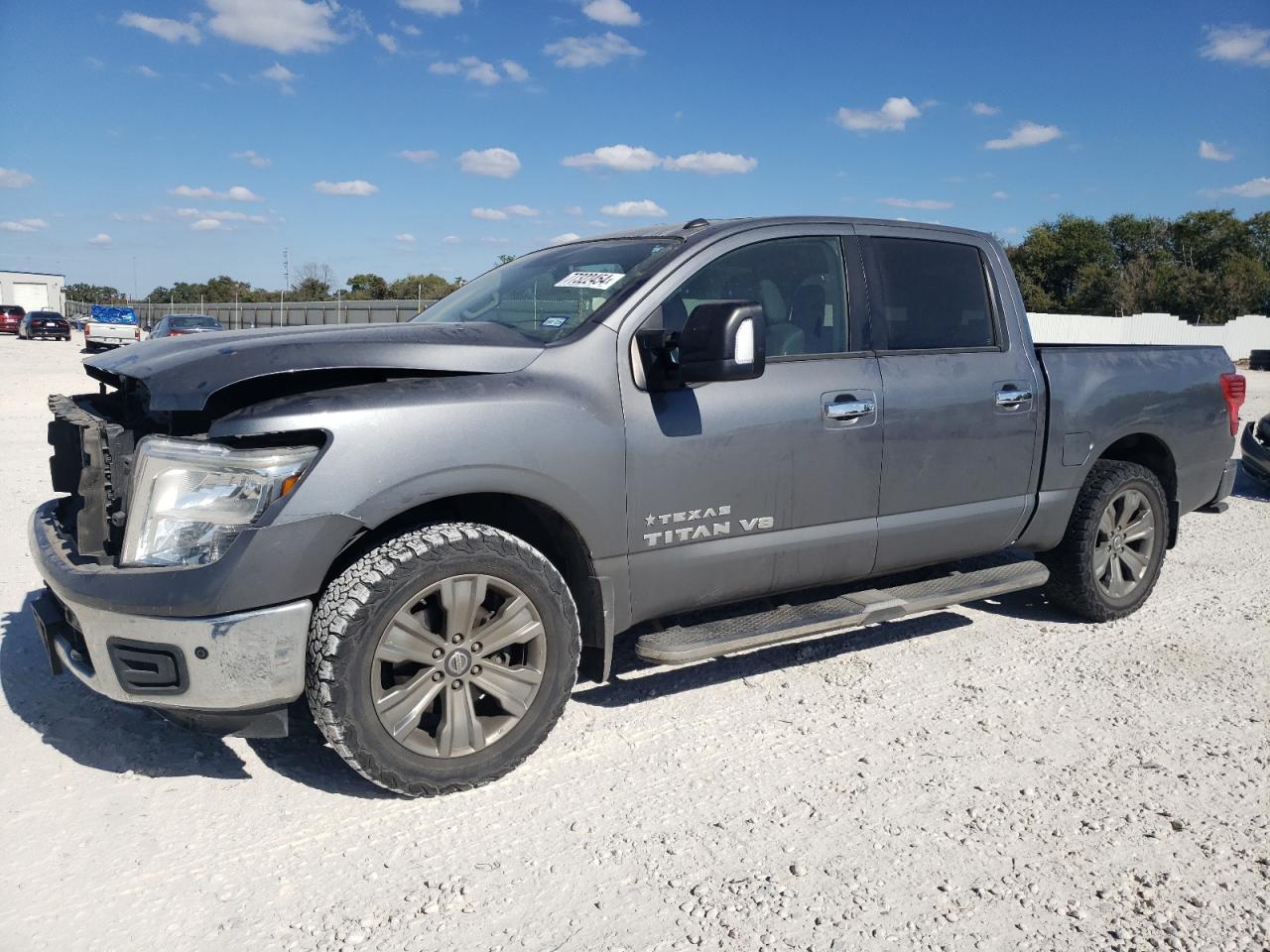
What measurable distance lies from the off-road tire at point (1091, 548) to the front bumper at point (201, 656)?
375cm

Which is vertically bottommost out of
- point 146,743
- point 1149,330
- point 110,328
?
point 146,743

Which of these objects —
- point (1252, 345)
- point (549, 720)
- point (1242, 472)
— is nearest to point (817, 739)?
point (549, 720)

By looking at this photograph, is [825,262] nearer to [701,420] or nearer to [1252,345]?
[701,420]

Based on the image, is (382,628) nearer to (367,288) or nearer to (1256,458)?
(1256,458)

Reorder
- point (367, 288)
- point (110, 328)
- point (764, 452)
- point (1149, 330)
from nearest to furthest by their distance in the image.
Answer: point (764, 452)
point (110, 328)
point (1149, 330)
point (367, 288)

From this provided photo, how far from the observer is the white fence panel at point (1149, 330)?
3422 cm

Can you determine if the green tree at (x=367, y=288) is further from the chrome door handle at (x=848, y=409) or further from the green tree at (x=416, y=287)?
the chrome door handle at (x=848, y=409)

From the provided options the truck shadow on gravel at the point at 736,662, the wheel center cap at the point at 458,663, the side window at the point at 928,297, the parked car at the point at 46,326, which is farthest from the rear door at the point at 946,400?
the parked car at the point at 46,326

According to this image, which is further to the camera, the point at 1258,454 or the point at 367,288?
the point at 367,288

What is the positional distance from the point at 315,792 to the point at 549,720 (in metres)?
0.80

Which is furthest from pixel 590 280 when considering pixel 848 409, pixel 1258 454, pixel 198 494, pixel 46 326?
pixel 46 326

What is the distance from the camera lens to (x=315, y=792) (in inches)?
126

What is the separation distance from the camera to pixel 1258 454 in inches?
345

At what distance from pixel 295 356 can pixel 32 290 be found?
9684 centimetres
